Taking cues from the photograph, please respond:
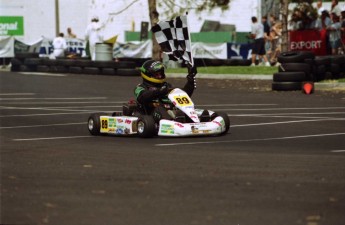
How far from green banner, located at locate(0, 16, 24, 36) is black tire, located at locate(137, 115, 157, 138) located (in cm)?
2672

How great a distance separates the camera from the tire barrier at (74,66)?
2697cm

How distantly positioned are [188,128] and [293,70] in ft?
27.2

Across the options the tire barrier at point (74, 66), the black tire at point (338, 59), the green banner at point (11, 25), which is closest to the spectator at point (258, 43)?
the tire barrier at point (74, 66)

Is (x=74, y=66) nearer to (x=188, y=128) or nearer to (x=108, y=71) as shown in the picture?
(x=108, y=71)

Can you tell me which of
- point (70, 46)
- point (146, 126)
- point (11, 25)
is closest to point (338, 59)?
point (146, 126)

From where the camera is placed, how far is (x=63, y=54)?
32.7 metres

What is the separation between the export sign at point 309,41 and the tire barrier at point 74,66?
13.9 ft

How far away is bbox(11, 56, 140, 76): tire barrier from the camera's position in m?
27.0

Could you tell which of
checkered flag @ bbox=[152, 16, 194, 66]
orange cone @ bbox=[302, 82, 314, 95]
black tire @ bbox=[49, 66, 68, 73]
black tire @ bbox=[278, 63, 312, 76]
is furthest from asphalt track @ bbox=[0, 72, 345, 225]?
black tire @ bbox=[49, 66, 68, 73]

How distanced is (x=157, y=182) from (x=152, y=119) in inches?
160

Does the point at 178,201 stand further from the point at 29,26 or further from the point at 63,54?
the point at 29,26

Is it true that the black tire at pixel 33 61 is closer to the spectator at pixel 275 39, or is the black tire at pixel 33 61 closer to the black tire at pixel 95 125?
the spectator at pixel 275 39

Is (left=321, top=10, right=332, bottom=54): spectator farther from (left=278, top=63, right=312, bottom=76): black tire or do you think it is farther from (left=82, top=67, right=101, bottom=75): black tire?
(left=278, top=63, right=312, bottom=76): black tire

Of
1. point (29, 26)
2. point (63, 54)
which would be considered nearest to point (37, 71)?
point (63, 54)
